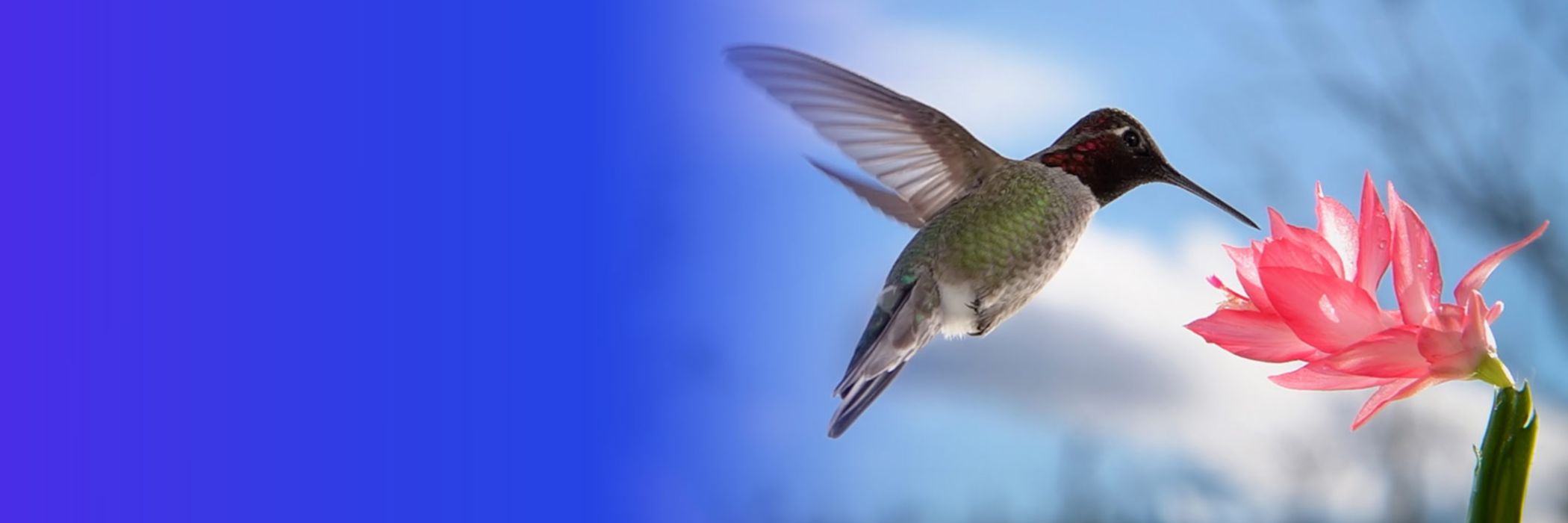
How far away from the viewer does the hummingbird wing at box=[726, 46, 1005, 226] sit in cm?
108

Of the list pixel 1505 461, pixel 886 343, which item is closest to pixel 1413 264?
pixel 1505 461

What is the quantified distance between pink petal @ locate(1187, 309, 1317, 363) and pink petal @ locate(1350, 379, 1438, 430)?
6cm

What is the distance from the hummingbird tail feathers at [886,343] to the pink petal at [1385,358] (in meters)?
0.41

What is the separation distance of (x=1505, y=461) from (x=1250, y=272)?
0.18 m

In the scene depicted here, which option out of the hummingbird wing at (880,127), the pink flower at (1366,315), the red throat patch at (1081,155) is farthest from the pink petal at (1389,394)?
the hummingbird wing at (880,127)

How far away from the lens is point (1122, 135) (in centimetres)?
104

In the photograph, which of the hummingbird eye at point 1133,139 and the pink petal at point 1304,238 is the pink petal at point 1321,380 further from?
the hummingbird eye at point 1133,139

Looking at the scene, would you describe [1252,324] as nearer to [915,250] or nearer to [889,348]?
[889,348]

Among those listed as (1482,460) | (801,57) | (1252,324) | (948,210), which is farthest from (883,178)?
(1482,460)

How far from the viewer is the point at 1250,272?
0.75 m

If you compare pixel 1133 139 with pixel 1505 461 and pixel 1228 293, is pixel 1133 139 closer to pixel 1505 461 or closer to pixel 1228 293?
pixel 1228 293

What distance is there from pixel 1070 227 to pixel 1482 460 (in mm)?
476

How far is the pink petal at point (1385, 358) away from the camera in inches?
27.2

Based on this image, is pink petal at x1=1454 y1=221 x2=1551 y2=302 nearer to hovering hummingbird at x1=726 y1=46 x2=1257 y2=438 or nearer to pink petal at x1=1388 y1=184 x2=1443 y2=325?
pink petal at x1=1388 y1=184 x2=1443 y2=325
